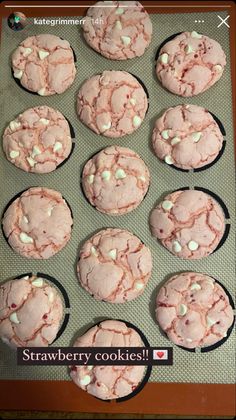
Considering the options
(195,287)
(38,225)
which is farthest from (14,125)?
(195,287)

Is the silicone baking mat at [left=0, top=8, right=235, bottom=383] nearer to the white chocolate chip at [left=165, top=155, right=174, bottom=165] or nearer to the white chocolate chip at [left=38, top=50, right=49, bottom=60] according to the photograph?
the white chocolate chip at [left=165, top=155, right=174, bottom=165]

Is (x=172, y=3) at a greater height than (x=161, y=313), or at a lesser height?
greater

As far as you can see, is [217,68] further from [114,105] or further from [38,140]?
[38,140]

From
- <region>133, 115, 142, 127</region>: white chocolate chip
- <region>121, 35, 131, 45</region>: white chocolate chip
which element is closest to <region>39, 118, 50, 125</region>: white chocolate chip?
<region>133, 115, 142, 127</region>: white chocolate chip

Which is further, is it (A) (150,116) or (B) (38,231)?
(A) (150,116)

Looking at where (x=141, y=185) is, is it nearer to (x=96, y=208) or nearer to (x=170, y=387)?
(x=96, y=208)

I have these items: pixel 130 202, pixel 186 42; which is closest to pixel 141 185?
pixel 130 202

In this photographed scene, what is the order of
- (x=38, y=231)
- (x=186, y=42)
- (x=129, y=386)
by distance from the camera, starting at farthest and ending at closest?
(x=186, y=42) < (x=38, y=231) < (x=129, y=386)
